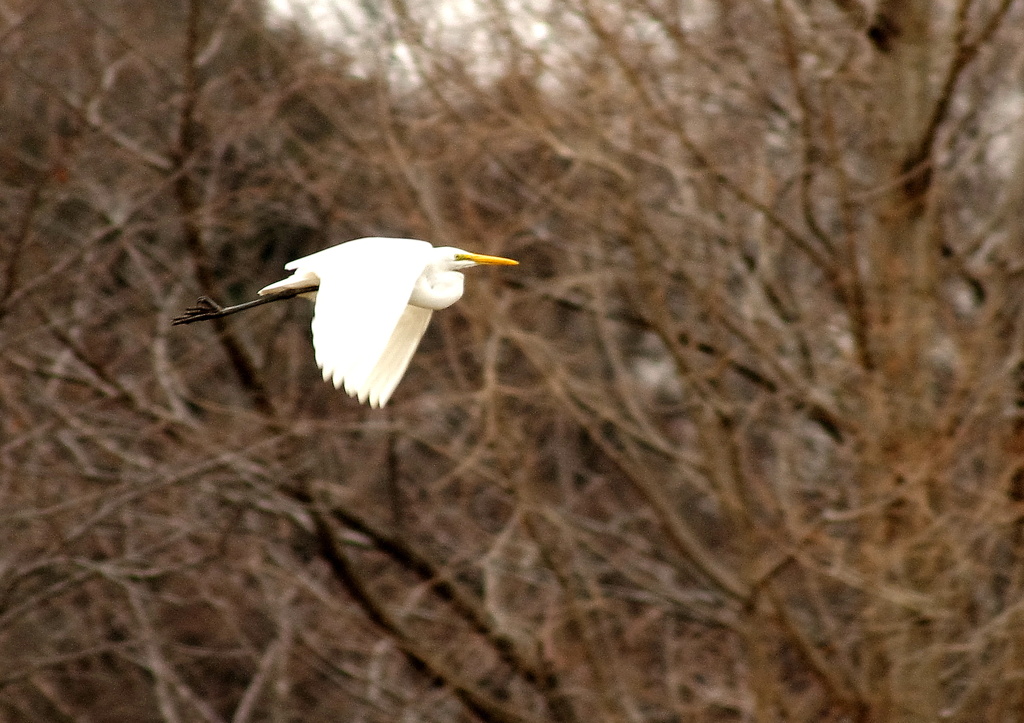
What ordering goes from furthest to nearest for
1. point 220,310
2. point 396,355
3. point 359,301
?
point 220,310 < point 396,355 < point 359,301

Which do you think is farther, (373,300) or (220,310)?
(220,310)

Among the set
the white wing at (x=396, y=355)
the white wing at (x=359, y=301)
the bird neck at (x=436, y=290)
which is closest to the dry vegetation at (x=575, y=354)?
the white wing at (x=396, y=355)

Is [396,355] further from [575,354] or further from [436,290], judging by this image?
[575,354]

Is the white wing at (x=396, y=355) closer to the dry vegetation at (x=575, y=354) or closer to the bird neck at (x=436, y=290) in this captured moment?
the bird neck at (x=436, y=290)

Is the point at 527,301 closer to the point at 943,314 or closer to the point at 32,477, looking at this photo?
the point at 943,314

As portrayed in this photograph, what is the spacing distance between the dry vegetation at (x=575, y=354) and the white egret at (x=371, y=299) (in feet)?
4.35

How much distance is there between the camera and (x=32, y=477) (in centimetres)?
538

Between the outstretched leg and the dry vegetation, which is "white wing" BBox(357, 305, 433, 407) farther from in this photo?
the dry vegetation

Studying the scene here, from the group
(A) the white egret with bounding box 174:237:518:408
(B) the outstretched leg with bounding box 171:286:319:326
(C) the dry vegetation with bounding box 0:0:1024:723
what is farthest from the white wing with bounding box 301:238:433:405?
(C) the dry vegetation with bounding box 0:0:1024:723

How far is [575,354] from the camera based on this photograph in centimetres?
606

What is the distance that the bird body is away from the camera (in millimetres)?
2943

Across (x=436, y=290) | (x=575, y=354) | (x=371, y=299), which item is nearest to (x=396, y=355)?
(x=436, y=290)

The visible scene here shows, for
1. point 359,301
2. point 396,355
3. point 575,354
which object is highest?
point 359,301

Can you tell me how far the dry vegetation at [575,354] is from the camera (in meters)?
5.18
